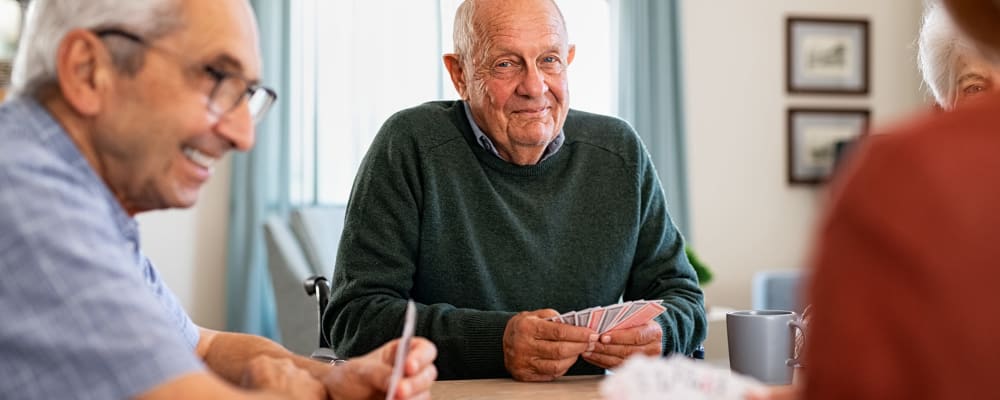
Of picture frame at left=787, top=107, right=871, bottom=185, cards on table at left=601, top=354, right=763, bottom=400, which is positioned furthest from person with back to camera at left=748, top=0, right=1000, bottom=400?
picture frame at left=787, top=107, right=871, bottom=185

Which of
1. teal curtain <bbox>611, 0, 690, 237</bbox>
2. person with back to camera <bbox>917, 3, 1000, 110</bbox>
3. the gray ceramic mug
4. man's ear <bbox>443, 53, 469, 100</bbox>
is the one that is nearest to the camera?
the gray ceramic mug

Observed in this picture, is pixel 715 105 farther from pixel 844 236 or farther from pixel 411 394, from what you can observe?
pixel 844 236

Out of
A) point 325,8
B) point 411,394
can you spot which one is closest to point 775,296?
point 325,8

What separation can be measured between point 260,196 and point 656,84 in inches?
90.5

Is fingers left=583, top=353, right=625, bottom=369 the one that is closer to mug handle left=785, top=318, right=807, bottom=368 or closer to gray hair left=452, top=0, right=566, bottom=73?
mug handle left=785, top=318, right=807, bottom=368

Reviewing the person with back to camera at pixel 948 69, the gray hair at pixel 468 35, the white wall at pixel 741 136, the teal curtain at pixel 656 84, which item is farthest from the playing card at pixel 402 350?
the white wall at pixel 741 136

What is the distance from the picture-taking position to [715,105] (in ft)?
19.1

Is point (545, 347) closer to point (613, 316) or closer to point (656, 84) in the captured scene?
point (613, 316)

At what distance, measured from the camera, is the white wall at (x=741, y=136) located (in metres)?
5.80

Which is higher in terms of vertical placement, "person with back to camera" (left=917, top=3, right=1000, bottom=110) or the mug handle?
"person with back to camera" (left=917, top=3, right=1000, bottom=110)

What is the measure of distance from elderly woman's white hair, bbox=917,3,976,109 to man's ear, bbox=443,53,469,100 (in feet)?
3.06

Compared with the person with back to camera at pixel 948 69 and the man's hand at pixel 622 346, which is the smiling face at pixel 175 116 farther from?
the person with back to camera at pixel 948 69

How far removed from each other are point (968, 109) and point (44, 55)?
0.88m

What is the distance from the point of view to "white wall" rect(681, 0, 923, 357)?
5.80 metres
